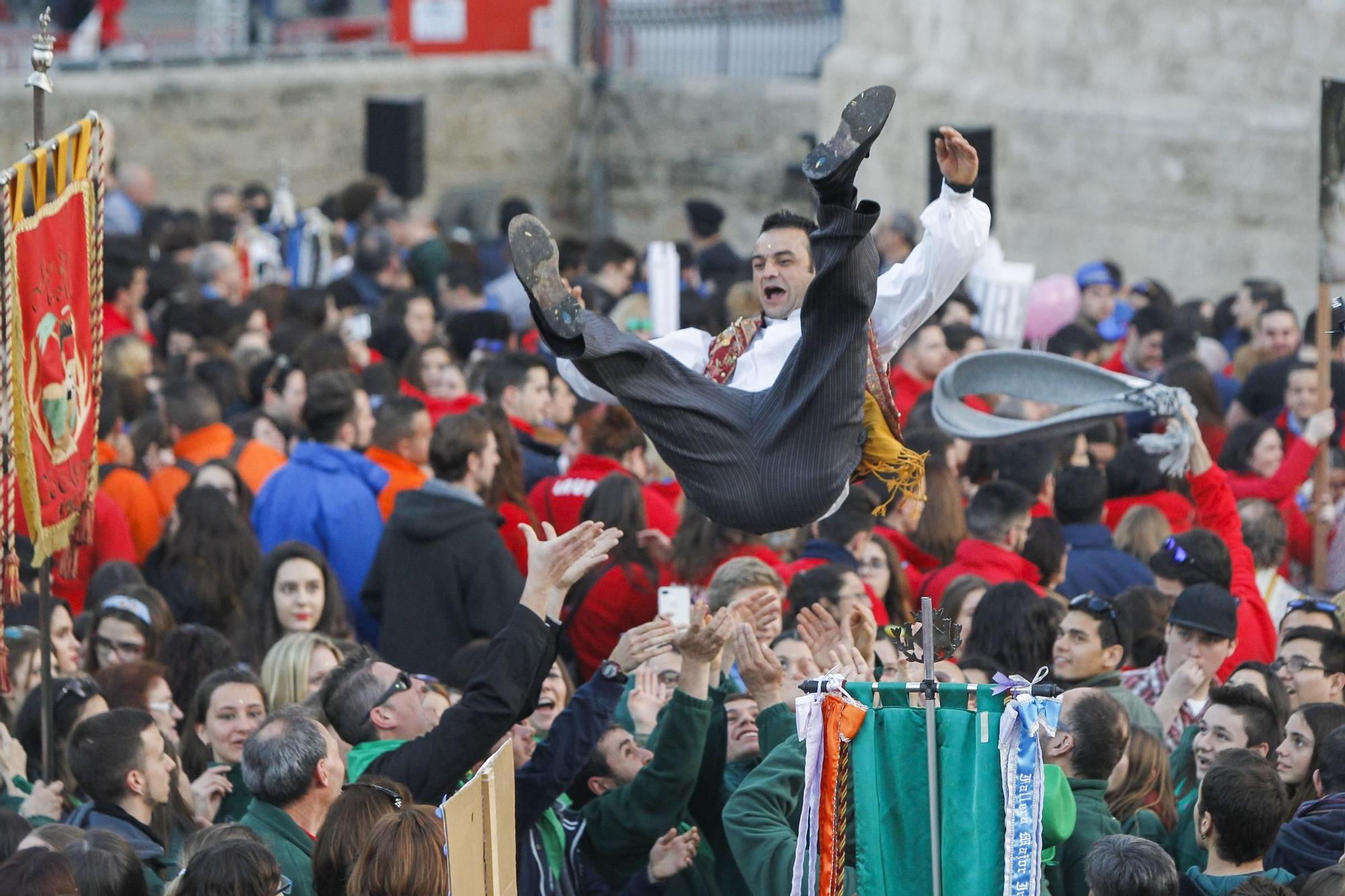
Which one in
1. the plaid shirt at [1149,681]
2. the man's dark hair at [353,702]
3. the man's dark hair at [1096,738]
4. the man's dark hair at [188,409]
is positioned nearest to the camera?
the man's dark hair at [1096,738]

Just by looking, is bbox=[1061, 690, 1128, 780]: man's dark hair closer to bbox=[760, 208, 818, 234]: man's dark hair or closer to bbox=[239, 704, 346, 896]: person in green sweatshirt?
bbox=[760, 208, 818, 234]: man's dark hair

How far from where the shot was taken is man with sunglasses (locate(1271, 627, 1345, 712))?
248 inches

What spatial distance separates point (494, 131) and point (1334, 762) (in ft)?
55.6

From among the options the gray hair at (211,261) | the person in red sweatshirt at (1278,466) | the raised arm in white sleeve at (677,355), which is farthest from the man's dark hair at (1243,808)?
the gray hair at (211,261)

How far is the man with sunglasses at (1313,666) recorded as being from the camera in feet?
20.6

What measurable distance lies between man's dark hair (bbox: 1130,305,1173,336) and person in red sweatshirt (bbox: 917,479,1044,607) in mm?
3800

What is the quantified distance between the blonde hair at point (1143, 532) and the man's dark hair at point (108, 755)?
13.3 ft

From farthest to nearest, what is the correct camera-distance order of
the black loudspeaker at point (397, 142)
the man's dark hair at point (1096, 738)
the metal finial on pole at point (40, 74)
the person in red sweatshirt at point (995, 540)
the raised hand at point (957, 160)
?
the black loudspeaker at point (397, 142) → the person in red sweatshirt at point (995, 540) → the metal finial on pole at point (40, 74) → the raised hand at point (957, 160) → the man's dark hair at point (1096, 738)

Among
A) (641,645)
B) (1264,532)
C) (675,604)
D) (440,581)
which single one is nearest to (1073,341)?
(1264,532)

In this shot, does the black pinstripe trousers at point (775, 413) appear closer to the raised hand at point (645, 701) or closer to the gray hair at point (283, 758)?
the raised hand at point (645, 701)

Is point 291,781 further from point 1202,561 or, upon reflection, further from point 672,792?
point 1202,561

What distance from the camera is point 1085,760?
5227 mm

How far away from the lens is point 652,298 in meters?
11.0

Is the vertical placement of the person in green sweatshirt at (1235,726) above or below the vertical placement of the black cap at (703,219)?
below
